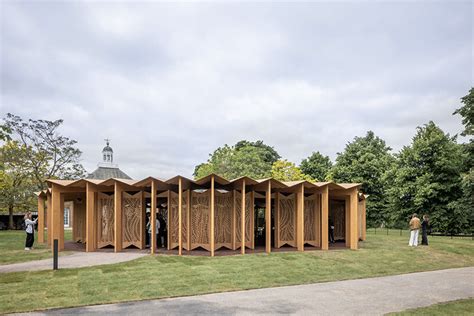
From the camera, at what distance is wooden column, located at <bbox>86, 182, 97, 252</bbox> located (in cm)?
1780

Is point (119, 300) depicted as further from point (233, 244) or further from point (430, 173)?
point (430, 173)

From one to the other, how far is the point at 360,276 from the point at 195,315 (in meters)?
6.29

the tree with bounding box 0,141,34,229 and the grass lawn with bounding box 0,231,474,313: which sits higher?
the tree with bounding box 0,141,34,229

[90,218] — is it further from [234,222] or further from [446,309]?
[446,309]

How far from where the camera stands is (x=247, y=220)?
18109 mm

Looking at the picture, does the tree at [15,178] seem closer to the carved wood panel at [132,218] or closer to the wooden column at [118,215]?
the carved wood panel at [132,218]

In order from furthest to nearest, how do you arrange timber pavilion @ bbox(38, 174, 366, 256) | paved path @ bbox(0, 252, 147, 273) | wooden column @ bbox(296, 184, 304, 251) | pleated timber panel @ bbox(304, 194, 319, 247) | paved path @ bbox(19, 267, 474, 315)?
pleated timber panel @ bbox(304, 194, 319, 247) < wooden column @ bbox(296, 184, 304, 251) < timber pavilion @ bbox(38, 174, 366, 256) < paved path @ bbox(0, 252, 147, 273) < paved path @ bbox(19, 267, 474, 315)

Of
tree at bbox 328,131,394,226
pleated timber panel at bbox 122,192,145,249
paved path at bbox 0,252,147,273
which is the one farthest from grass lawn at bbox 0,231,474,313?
tree at bbox 328,131,394,226

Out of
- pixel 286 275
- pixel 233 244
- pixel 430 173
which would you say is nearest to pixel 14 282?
pixel 286 275

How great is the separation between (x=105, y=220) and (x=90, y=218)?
3.16 feet

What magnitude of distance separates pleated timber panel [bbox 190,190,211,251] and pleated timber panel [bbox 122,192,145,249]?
2552 millimetres

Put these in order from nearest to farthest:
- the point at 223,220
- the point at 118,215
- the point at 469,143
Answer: the point at 223,220 → the point at 118,215 → the point at 469,143

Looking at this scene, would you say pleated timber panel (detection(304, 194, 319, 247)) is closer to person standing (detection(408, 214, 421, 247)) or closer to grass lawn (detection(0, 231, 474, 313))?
grass lawn (detection(0, 231, 474, 313))

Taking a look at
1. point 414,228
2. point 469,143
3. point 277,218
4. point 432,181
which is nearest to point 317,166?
point 432,181
